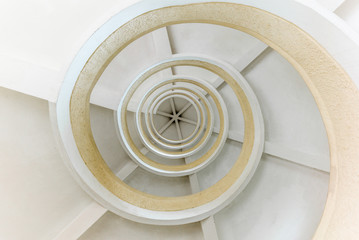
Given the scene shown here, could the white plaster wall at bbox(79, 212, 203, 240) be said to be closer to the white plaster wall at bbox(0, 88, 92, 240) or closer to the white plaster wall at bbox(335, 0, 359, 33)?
the white plaster wall at bbox(0, 88, 92, 240)

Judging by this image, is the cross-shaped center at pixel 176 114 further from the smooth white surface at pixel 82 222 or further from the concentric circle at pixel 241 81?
the smooth white surface at pixel 82 222

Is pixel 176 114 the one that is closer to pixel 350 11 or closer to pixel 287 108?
pixel 287 108

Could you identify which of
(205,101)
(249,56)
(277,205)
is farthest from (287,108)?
(205,101)

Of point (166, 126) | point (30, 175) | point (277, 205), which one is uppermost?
point (277, 205)

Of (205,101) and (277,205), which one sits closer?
(277,205)

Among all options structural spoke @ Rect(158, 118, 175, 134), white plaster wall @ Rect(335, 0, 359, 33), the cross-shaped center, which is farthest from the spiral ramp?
the cross-shaped center

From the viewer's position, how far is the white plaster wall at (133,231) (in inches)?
138

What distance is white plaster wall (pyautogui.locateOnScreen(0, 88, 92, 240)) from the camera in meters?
2.41

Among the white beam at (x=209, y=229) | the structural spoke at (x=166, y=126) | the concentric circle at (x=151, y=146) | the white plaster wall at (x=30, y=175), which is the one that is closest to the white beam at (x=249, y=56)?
the concentric circle at (x=151, y=146)

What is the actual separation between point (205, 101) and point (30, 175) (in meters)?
3.70

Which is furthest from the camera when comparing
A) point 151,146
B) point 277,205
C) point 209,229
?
point 151,146

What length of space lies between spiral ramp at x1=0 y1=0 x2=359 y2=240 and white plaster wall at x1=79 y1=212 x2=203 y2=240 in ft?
0.05

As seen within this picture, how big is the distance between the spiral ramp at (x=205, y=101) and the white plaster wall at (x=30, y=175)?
12mm

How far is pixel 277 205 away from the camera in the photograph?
3.29 metres
